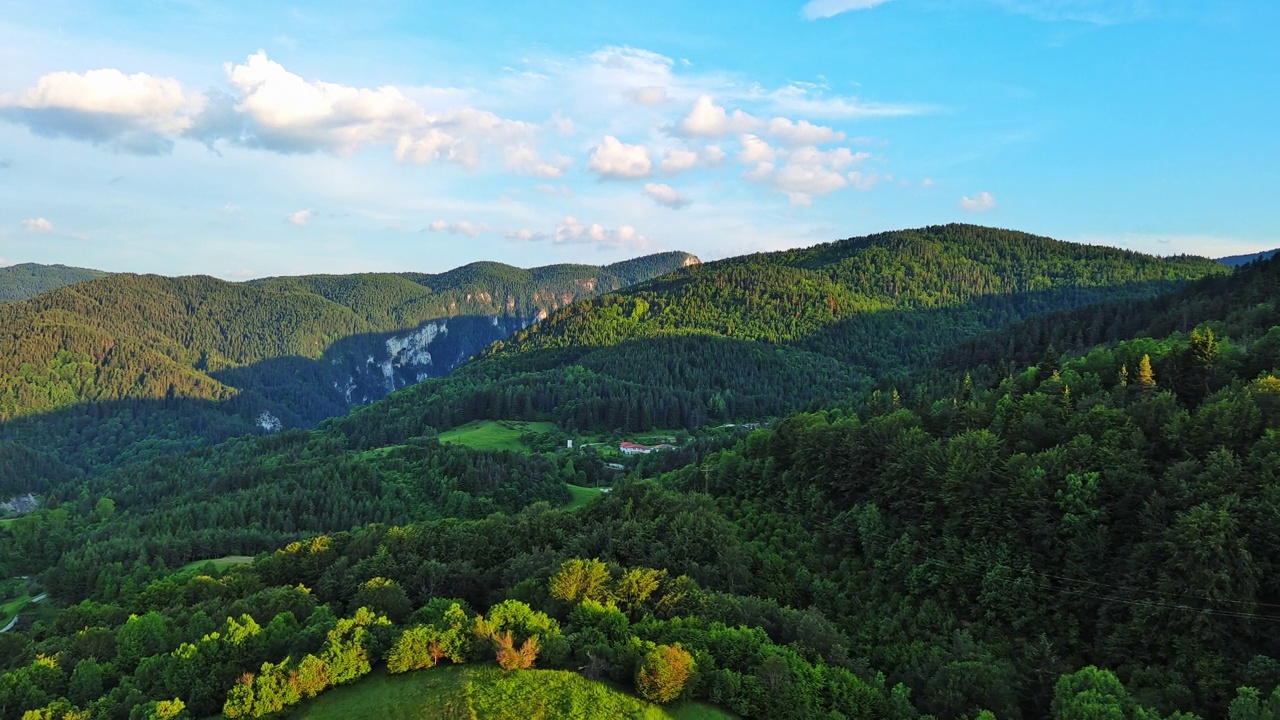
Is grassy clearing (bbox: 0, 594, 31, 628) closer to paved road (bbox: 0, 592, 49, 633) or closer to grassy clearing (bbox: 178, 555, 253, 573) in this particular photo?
paved road (bbox: 0, 592, 49, 633)

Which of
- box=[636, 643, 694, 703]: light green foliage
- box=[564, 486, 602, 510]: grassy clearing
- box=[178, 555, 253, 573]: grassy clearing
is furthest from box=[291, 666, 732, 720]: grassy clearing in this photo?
box=[564, 486, 602, 510]: grassy clearing

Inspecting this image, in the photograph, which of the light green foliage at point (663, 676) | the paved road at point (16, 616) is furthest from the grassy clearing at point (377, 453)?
the light green foliage at point (663, 676)

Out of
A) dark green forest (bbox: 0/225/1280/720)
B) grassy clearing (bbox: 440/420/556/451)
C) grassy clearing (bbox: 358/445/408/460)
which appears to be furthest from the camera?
grassy clearing (bbox: 440/420/556/451)

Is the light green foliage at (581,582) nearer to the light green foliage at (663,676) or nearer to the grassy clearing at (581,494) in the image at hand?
the light green foliage at (663,676)

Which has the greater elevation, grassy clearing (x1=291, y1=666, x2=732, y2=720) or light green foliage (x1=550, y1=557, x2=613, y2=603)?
light green foliage (x1=550, y1=557, x2=613, y2=603)

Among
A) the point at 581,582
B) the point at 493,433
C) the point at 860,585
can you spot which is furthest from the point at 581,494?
the point at 581,582

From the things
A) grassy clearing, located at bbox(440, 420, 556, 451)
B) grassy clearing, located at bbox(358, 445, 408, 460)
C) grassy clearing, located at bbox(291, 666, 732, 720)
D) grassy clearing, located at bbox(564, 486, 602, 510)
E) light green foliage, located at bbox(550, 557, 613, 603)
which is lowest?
grassy clearing, located at bbox(564, 486, 602, 510)
